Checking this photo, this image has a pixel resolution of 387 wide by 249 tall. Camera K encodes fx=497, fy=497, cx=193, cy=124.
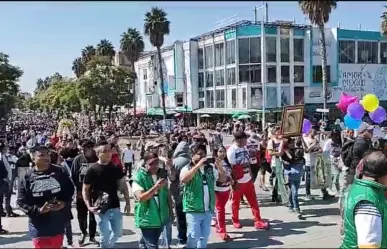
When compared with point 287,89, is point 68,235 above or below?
below

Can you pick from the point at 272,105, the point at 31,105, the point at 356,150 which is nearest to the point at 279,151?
the point at 356,150

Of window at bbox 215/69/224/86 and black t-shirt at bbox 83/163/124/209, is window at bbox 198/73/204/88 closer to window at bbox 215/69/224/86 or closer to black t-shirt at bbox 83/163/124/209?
window at bbox 215/69/224/86

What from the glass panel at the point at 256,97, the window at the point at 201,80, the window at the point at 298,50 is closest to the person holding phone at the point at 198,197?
the glass panel at the point at 256,97

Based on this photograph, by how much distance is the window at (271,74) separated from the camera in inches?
1948

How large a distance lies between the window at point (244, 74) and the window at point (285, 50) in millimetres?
3815

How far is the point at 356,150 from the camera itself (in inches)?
289

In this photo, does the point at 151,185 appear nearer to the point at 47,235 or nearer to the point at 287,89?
the point at 47,235

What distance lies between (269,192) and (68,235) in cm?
555

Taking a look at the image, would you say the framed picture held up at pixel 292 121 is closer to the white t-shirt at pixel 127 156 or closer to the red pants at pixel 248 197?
the red pants at pixel 248 197

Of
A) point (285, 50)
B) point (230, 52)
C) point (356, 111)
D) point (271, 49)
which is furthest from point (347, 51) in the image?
point (356, 111)

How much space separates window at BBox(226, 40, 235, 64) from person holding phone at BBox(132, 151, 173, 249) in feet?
150

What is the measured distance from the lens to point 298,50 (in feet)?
168

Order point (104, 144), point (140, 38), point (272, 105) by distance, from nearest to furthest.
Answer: point (104, 144) < point (272, 105) < point (140, 38)

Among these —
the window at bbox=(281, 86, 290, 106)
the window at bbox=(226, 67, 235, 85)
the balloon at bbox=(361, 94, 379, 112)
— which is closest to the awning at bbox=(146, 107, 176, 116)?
the window at bbox=(226, 67, 235, 85)
